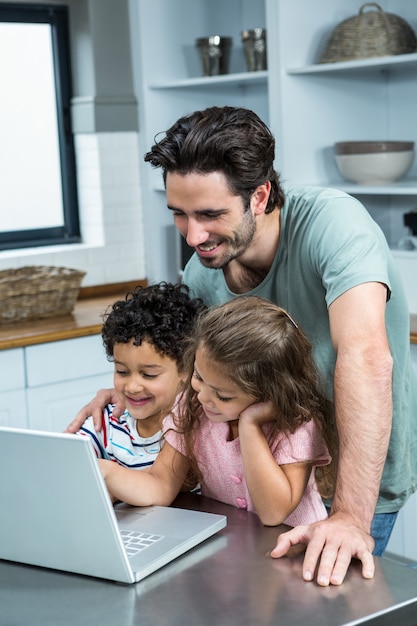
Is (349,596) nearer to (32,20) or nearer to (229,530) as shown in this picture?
(229,530)

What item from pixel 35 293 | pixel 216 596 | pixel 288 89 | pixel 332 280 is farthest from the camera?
pixel 35 293

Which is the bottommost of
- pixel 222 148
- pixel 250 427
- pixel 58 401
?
pixel 58 401

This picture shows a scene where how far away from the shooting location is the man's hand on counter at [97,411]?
203 cm

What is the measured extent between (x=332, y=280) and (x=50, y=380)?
200cm

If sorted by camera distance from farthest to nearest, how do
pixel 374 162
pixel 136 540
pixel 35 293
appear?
pixel 35 293 → pixel 374 162 → pixel 136 540

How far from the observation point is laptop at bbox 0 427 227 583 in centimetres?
Answer: 128

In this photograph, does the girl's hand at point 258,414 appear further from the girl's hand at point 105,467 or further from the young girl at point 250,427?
the girl's hand at point 105,467

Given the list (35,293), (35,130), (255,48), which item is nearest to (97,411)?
(35,293)

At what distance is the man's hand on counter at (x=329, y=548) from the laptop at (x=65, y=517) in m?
0.15

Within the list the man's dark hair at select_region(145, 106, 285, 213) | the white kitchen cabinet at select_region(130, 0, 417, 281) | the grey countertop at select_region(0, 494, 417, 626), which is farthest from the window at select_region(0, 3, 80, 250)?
the grey countertop at select_region(0, 494, 417, 626)

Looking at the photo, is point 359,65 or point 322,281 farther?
point 359,65

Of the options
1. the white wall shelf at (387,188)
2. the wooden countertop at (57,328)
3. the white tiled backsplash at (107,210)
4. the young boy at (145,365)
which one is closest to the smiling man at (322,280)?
the young boy at (145,365)

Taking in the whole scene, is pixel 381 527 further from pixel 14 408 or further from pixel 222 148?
pixel 14 408

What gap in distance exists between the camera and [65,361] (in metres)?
3.54
